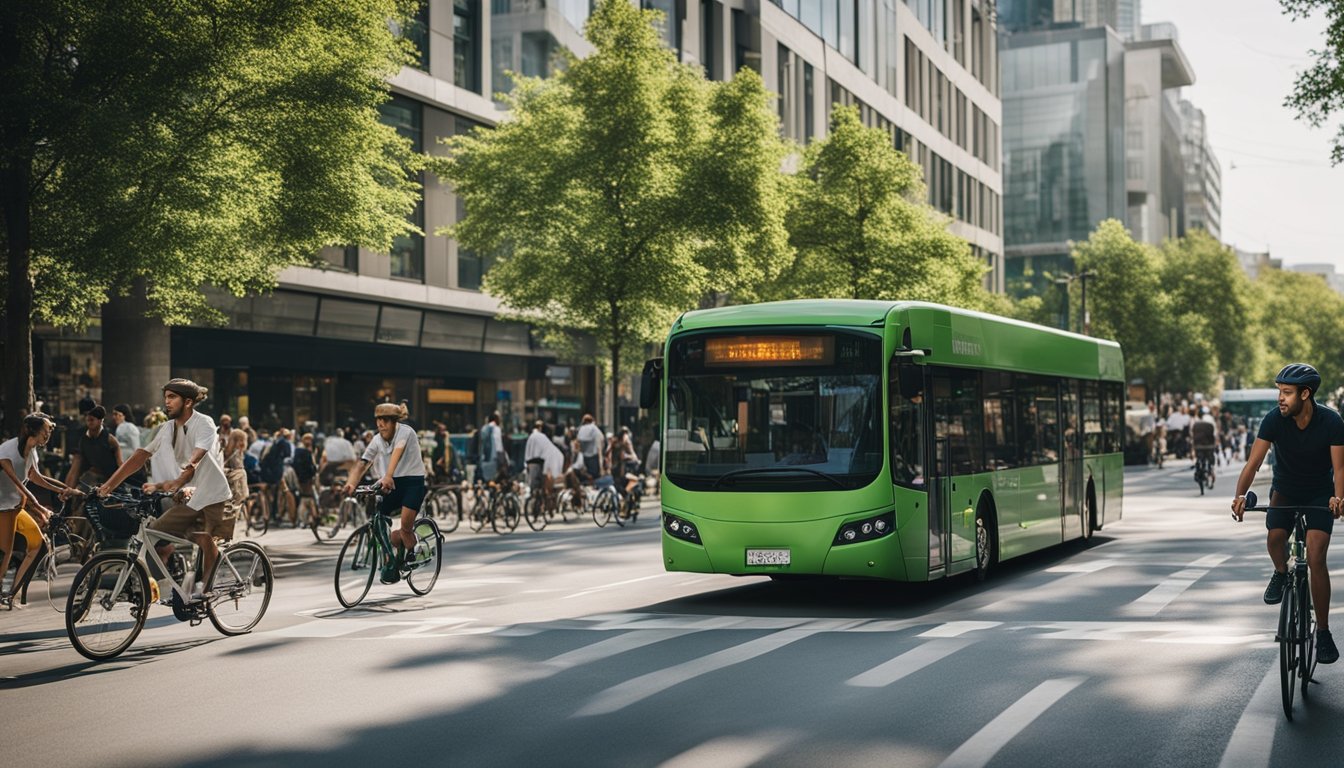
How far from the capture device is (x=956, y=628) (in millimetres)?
11219

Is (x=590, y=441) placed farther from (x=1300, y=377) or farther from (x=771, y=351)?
(x=1300, y=377)

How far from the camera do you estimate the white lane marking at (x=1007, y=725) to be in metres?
6.65

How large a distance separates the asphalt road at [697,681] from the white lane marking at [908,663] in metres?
0.03

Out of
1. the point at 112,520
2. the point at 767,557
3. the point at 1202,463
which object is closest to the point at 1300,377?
the point at 767,557

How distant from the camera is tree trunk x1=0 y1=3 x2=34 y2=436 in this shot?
55.7 feet

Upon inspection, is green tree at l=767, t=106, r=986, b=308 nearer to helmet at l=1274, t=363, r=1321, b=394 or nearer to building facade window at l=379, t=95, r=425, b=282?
building facade window at l=379, t=95, r=425, b=282

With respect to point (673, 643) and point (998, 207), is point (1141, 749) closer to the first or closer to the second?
point (673, 643)

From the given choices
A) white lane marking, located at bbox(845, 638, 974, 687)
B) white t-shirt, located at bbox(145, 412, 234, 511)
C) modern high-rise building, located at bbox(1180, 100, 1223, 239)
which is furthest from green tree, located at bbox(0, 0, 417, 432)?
modern high-rise building, located at bbox(1180, 100, 1223, 239)

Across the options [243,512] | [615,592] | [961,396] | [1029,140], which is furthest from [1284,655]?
[1029,140]

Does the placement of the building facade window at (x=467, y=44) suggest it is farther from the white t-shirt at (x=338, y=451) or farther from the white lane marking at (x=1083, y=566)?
the white lane marking at (x=1083, y=566)

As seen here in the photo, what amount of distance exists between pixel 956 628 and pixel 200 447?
18.5ft

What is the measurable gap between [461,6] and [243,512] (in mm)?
18225

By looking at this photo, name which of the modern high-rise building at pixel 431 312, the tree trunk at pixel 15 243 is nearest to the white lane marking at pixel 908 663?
the tree trunk at pixel 15 243

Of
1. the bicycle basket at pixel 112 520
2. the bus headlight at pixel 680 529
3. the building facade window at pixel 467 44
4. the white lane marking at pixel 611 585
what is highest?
the building facade window at pixel 467 44
